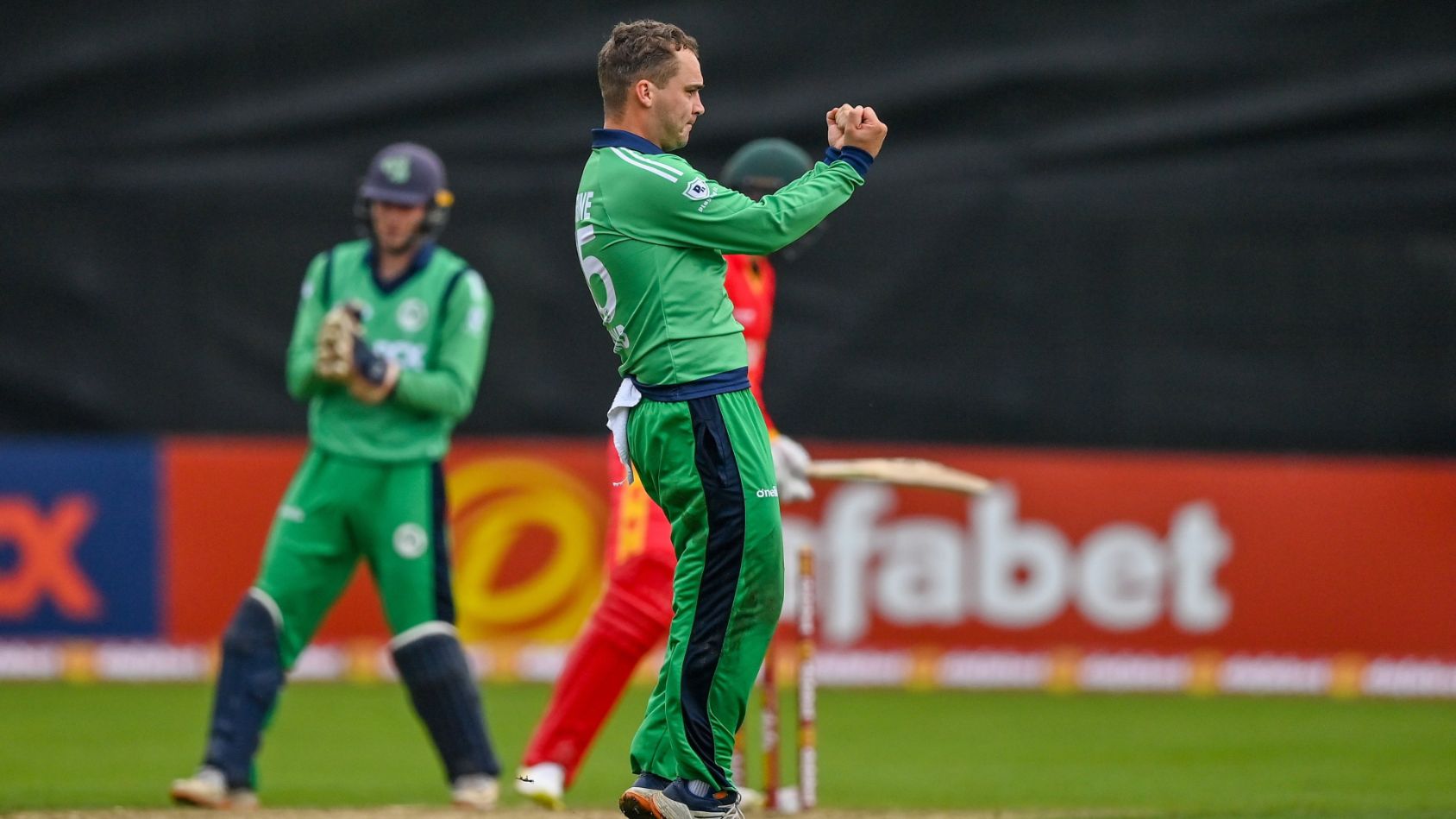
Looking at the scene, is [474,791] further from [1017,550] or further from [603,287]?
[1017,550]

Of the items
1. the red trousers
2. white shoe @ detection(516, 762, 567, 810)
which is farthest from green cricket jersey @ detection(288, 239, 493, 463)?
white shoe @ detection(516, 762, 567, 810)

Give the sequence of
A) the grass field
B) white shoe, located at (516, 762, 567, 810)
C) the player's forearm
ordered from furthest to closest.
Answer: the grass field < white shoe, located at (516, 762, 567, 810) < the player's forearm

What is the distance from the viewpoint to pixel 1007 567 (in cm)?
989

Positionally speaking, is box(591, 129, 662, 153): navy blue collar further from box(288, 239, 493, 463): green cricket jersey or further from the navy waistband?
box(288, 239, 493, 463): green cricket jersey

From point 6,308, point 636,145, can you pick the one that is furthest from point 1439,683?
point 6,308

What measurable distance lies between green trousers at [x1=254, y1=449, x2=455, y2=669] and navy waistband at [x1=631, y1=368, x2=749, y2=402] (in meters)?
1.90

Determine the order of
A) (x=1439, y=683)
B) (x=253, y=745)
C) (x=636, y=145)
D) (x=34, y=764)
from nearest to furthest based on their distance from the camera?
(x=636, y=145)
(x=253, y=745)
(x=34, y=764)
(x=1439, y=683)

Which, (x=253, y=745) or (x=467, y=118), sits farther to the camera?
(x=467, y=118)

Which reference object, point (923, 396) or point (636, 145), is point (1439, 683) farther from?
point (636, 145)

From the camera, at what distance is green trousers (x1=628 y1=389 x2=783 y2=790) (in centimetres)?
489

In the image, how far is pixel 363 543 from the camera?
22.0ft

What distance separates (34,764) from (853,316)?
15.2 feet

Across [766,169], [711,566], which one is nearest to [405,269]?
[766,169]

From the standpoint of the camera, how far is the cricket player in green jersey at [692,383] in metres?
4.88
